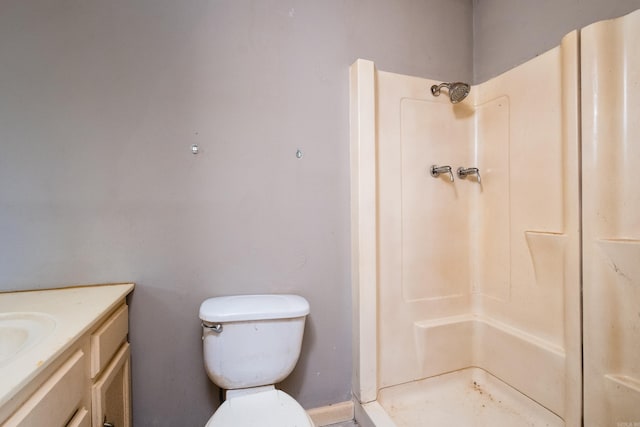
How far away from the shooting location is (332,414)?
1352 millimetres

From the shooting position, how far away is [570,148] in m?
1.11

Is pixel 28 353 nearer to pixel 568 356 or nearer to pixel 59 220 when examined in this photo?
pixel 59 220

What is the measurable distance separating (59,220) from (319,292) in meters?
1.12

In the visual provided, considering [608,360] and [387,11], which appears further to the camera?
[387,11]

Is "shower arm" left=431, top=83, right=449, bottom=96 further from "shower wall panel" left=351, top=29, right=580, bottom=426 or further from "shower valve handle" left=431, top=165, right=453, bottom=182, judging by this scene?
"shower valve handle" left=431, top=165, right=453, bottom=182

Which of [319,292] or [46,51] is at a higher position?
[46,51]

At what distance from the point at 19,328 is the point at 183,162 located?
2.39 ft

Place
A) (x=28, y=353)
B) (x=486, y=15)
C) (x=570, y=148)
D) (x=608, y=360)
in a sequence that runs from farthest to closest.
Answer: (x=486, y=15) → (x=570, y=148) → (x=608, y=360) → (x=28, y=353)

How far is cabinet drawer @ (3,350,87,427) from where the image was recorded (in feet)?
1.69

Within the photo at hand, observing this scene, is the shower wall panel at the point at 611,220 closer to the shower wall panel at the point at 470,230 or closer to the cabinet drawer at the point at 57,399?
the shower wall panel at the point at 470,230

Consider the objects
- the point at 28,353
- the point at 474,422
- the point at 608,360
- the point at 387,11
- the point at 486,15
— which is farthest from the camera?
the point at 486,15

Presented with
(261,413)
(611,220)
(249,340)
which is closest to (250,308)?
(249,340)

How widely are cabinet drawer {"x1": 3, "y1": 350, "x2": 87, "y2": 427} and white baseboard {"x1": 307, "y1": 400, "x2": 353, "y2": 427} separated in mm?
975

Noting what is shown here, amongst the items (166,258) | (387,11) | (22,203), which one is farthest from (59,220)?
(387,11)
